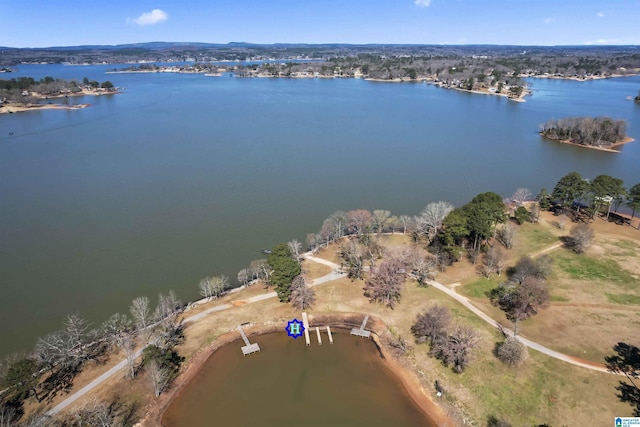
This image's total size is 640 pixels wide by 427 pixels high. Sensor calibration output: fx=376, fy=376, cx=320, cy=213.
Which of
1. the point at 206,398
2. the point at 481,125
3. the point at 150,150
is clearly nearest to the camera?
the point at 206,398

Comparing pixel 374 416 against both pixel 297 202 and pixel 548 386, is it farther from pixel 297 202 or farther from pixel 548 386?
pixel 297 202

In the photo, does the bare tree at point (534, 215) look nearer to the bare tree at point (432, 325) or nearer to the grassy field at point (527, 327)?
the grassy field at point (527, 327)

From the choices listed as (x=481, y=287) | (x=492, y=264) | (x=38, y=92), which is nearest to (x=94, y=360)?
(x=481, y=287)

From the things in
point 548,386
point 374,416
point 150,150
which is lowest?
point 374,416

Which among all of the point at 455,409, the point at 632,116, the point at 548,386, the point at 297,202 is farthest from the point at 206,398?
the point at 632,116

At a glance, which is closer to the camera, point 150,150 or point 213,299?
point 213,299

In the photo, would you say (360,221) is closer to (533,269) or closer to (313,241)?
(313,241)

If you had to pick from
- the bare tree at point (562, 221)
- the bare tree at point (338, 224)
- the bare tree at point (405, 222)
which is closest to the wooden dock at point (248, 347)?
the bare tree at point (338, 224)

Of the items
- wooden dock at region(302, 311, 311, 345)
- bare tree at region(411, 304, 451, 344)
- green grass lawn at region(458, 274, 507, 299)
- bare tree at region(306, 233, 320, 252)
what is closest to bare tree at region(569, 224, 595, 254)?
green grass lawn at region(458, 274, 507, 299)

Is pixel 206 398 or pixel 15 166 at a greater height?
pixel 15 166
